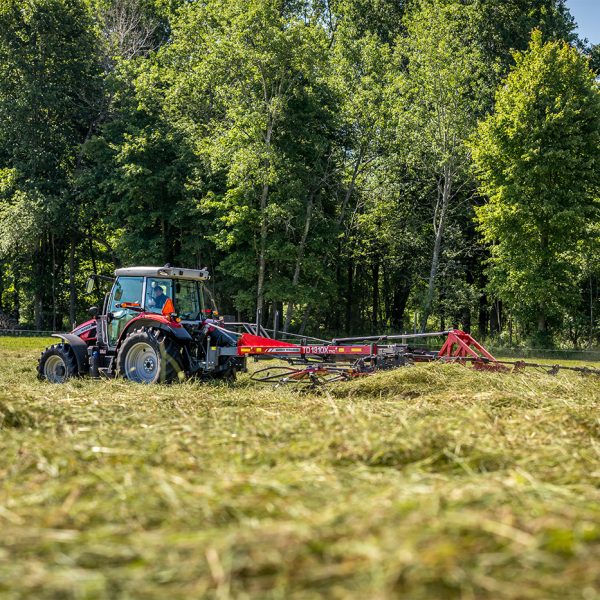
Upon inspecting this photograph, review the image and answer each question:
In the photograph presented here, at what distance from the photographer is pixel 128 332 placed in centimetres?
1180

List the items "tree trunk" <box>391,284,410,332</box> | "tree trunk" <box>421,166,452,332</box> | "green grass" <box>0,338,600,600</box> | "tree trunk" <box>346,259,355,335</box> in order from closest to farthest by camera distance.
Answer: "green grass" <box>0,338,600,600</box> < "tree trunk" <box>421,166,452,332</box> < "tree trunk" <box>346,259,355,335</box> < "tree trunk" <box>391,284,410,332</box>

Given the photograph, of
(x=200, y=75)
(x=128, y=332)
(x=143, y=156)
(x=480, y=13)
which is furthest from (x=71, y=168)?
(x=128, y=332)

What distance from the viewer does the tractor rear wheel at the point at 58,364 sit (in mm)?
12188

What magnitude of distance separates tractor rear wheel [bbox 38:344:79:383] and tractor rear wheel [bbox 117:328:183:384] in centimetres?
121

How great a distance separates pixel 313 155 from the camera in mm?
28672

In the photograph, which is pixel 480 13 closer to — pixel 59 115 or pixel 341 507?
pixel 59 115

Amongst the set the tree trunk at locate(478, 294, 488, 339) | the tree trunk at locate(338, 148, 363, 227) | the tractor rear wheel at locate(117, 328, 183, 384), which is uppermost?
the tree trunk at locate(338, 148, 363, 227)

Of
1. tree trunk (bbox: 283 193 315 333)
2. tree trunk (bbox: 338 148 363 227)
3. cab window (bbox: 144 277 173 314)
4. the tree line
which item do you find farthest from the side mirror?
tree trunk (bbox: 338 148 363 227)

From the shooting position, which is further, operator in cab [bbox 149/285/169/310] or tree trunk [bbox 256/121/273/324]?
tree trunk [bbox 256/121/273/324]

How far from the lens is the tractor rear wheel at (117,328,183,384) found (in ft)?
35.8

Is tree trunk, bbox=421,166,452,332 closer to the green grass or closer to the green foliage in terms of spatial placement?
the green foliage

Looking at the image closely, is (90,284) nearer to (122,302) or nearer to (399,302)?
(122,302)

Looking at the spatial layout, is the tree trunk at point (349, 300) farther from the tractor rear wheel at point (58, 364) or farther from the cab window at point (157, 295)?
the cab window at point (157, 295)

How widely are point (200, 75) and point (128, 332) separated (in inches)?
736
